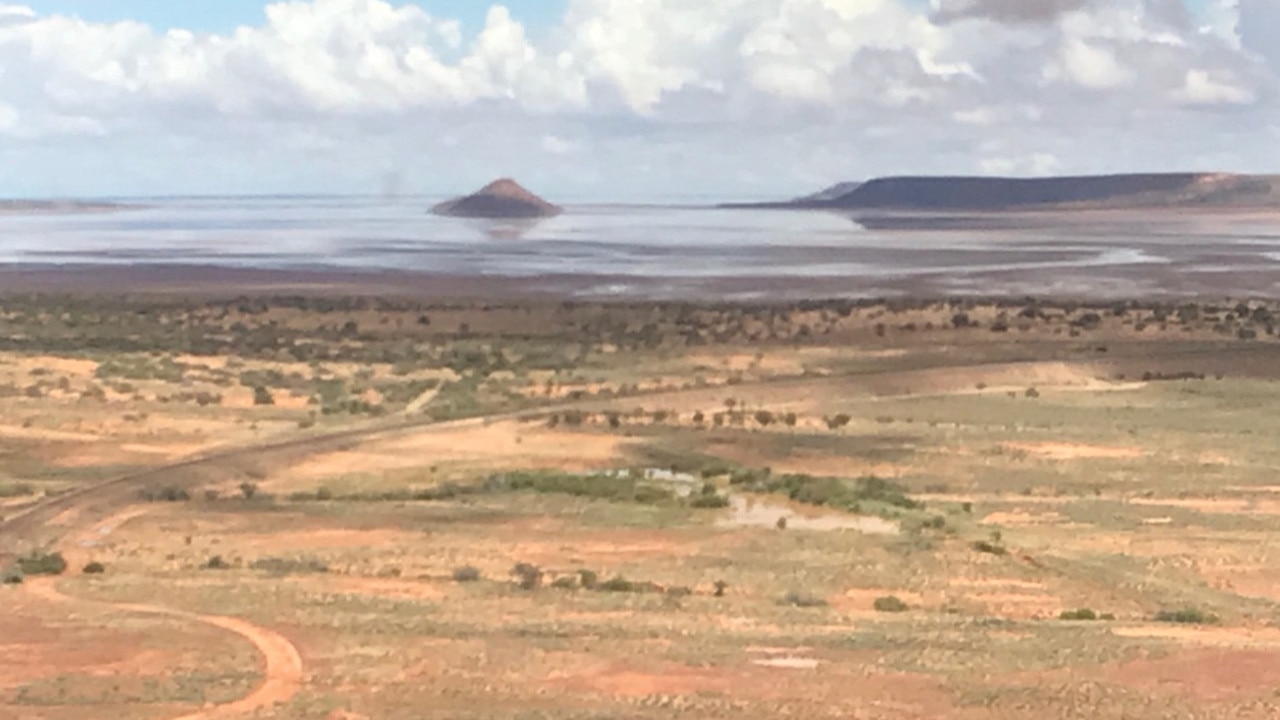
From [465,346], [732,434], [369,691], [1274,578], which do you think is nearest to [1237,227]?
[465,346]

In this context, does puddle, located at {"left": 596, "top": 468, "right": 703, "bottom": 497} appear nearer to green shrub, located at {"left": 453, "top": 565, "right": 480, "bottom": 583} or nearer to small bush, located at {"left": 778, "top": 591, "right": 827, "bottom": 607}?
green shrub, located at {"left": 453, "top": 565, "right": 480, "bottom": 583}

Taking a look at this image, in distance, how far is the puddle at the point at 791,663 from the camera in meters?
15.6

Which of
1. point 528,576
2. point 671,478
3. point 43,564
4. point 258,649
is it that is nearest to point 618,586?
point 528,576

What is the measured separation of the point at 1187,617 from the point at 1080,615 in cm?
139

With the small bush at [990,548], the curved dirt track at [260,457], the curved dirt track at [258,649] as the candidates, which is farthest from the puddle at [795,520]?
the curved dirt track at [258,649]

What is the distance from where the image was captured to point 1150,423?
39.2 m

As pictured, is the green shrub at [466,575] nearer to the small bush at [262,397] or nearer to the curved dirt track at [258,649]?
the curved dirt track at [258,649]

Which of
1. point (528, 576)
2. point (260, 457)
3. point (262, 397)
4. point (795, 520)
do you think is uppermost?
point (262, 397)

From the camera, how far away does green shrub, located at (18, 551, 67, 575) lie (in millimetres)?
21406

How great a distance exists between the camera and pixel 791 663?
1576cm

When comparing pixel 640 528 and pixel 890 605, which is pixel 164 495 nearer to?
pixel 640 528

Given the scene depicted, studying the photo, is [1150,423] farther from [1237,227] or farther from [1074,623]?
[1237,227]

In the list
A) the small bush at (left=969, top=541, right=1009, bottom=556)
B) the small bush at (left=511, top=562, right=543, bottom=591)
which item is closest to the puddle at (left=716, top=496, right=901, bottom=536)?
the small bush at (left=969, top=541, right=1009, bottom=556)

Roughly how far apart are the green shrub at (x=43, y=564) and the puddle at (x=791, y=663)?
11050 millimetres
